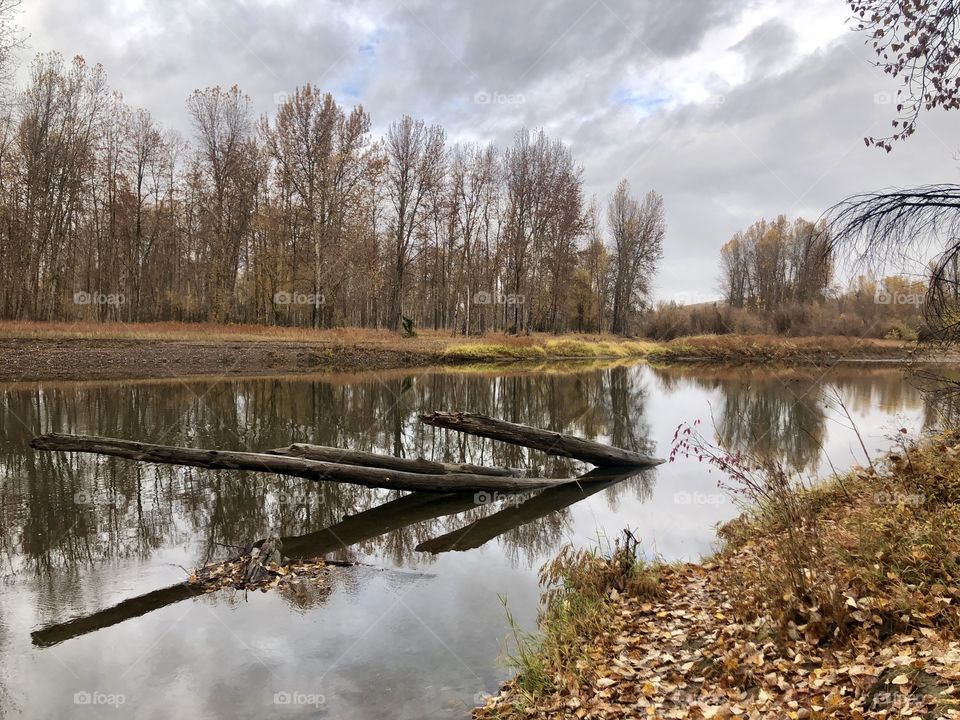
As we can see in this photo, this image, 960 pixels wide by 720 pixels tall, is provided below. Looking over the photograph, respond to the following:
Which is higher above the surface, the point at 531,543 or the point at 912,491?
the point at 912,491

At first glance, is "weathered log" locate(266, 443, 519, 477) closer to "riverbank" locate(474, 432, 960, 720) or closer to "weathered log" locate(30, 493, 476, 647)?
"weathered log" locate(30, 493, 476, 647)

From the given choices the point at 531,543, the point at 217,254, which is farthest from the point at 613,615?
the point at 217,254

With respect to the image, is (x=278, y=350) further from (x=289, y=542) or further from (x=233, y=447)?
(x=289, y=542)

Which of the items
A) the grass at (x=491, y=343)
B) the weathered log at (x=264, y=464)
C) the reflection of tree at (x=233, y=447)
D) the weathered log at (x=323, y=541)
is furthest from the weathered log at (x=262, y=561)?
the grass at (x=491, y=343)

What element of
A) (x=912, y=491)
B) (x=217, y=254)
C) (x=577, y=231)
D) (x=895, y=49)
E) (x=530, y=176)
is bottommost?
(x=912, y=491)

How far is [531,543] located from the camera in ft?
25.7

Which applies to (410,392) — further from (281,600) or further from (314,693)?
(314,693)

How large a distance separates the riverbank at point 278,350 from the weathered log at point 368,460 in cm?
1557

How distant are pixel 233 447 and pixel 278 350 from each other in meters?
19.9

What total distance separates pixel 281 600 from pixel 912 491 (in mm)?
6693

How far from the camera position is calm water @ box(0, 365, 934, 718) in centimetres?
457

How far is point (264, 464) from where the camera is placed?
812cm

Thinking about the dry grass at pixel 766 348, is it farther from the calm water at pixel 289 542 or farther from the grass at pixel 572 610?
the grass at pixel 572 610

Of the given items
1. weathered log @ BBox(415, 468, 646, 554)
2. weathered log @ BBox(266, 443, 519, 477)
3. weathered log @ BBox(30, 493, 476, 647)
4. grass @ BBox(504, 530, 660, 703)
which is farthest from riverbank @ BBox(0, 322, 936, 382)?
Result: grass @ BBox(504, 530, 660, 703)
